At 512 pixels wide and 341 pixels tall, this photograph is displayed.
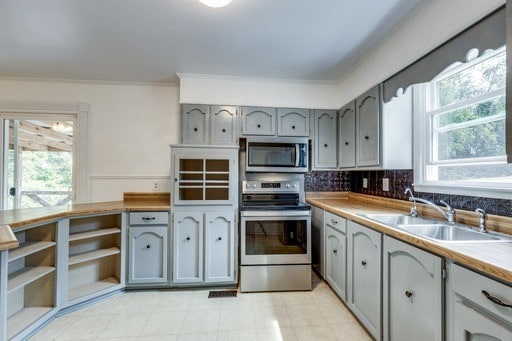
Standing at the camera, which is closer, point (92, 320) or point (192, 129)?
point (92, 320)

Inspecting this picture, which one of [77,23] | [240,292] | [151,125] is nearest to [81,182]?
[151,125]

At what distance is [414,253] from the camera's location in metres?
1.26

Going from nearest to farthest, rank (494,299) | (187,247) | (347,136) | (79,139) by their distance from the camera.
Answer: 1. (494,299)
2. (187,247)
3. (347,136)
4. (79,139)

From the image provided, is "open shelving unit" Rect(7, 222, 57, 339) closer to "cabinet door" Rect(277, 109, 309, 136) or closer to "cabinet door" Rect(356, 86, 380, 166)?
"cabinet door" Rect(277, 109, 309, 136)

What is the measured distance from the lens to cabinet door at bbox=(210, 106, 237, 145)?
2807mm

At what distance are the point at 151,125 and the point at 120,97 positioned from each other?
526 mm

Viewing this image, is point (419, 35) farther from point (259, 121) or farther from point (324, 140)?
point (259, 121)

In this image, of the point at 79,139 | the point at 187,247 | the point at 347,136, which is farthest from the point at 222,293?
the point at 79,139

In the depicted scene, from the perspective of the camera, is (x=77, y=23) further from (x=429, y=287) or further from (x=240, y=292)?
(x=429, y=287)

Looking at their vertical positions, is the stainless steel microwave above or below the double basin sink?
above

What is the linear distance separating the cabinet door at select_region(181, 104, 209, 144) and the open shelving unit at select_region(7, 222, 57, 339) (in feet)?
4.89

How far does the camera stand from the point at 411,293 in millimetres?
1301

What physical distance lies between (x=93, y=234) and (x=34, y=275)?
500 mm

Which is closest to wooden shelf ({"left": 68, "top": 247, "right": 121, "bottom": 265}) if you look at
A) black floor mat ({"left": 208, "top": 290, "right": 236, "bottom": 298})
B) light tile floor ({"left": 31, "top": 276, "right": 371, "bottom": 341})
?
light tile floor ({"left": 31, "top": 276, "right": 371, "bottom": 341})
